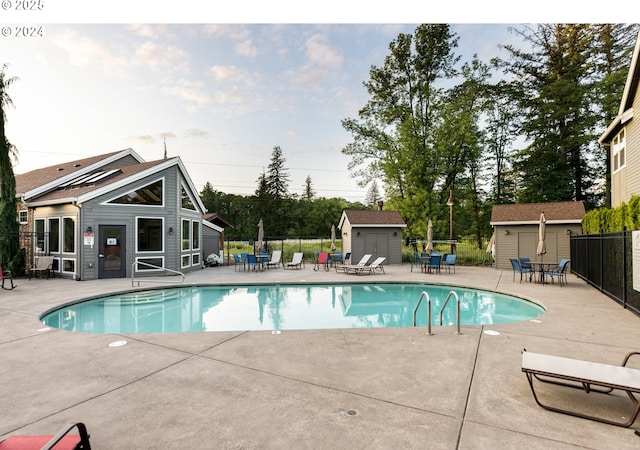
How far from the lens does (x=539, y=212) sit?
52.4 feet

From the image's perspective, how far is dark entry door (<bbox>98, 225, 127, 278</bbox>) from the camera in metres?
12.6

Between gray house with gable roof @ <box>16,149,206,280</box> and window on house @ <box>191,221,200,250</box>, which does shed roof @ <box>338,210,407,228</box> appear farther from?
gray house with gable roof @ <box>16,149,206,280</box>

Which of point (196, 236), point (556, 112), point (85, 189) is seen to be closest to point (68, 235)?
point (85, 189)

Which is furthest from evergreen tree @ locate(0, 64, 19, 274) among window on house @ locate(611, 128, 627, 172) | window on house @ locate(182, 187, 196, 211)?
window on house @ locate(611, 128, 627, 172)

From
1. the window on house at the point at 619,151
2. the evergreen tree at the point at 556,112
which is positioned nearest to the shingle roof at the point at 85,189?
the window on house at the point at 619,151

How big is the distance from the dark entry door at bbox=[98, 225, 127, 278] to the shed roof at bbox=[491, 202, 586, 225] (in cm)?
1735

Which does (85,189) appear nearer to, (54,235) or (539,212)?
(54,235)

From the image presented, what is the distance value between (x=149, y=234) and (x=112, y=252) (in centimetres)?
147

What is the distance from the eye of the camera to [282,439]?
102 inches

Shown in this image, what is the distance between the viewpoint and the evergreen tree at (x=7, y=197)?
472 inches

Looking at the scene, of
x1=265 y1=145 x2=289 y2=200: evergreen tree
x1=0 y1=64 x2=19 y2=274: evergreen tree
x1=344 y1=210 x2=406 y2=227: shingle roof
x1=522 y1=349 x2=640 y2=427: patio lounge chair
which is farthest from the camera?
x1=265 y1=145 x2=289 y2=200: evergreen tree

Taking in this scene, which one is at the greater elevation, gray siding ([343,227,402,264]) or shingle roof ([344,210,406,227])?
shingle roof ([344,210,406,227])
